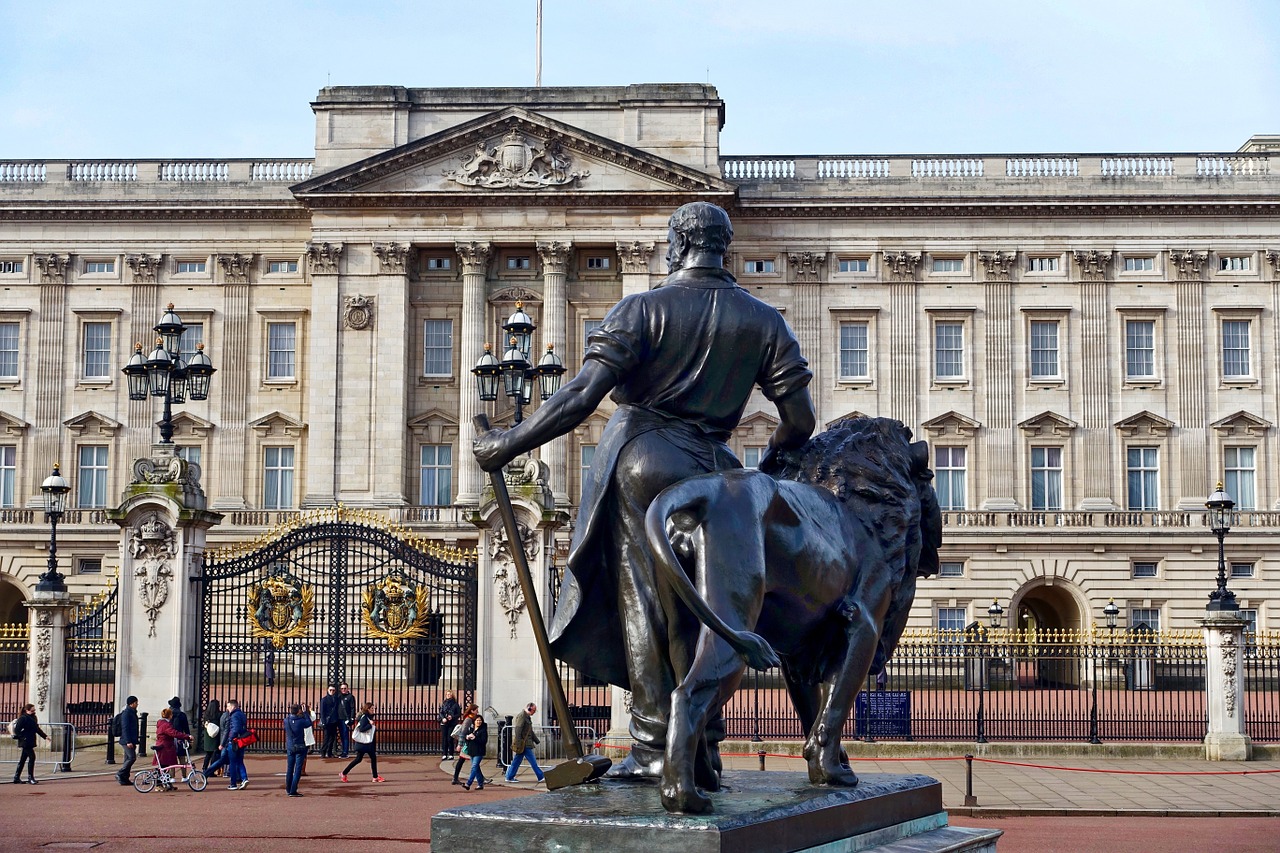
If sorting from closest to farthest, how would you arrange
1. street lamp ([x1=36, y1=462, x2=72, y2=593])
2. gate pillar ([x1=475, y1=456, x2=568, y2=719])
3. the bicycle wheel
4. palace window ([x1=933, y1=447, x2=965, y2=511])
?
1. the bicycle wheel
2. gate pillar ([x1=475, y1=456, x2=568, y2=719])
3. street lamp ([x1=36, y1=462, x2=72, y2=593])
4. palace window ([x1=933, y1=447, x2=965, y2=511])

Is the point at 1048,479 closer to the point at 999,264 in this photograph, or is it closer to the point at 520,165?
the point at 999,264

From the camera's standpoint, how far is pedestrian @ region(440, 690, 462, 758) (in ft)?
72.6

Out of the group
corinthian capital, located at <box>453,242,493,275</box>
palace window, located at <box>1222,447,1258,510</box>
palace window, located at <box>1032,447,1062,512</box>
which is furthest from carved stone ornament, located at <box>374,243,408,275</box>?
palace window, located at <box>1222,447,1258,510</box>

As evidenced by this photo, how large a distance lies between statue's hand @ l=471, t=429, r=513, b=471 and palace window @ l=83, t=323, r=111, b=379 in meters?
49.0

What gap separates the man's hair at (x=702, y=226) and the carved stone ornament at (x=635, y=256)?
43.6 m

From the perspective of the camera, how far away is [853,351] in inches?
2026

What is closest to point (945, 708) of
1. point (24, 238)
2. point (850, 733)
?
point (850, 733)

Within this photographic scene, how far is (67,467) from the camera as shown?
167 ft

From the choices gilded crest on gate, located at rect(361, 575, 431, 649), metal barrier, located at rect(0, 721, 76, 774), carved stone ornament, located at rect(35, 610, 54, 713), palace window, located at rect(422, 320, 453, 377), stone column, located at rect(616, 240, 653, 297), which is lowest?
metal barrier, located at rect(0, 721, 76, 774)

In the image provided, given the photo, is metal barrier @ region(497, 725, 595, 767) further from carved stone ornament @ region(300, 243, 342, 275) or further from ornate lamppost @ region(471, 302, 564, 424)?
carved stone ornament @ region(300, 243, 342, 275)

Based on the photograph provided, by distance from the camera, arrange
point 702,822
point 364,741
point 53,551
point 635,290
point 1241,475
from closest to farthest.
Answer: point 702,822
point 364,741
point 53,551
point 1241,475
point 635,290

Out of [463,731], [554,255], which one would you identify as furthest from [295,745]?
[554,255]

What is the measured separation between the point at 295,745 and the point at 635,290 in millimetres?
34019

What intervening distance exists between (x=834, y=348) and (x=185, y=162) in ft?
77.0
